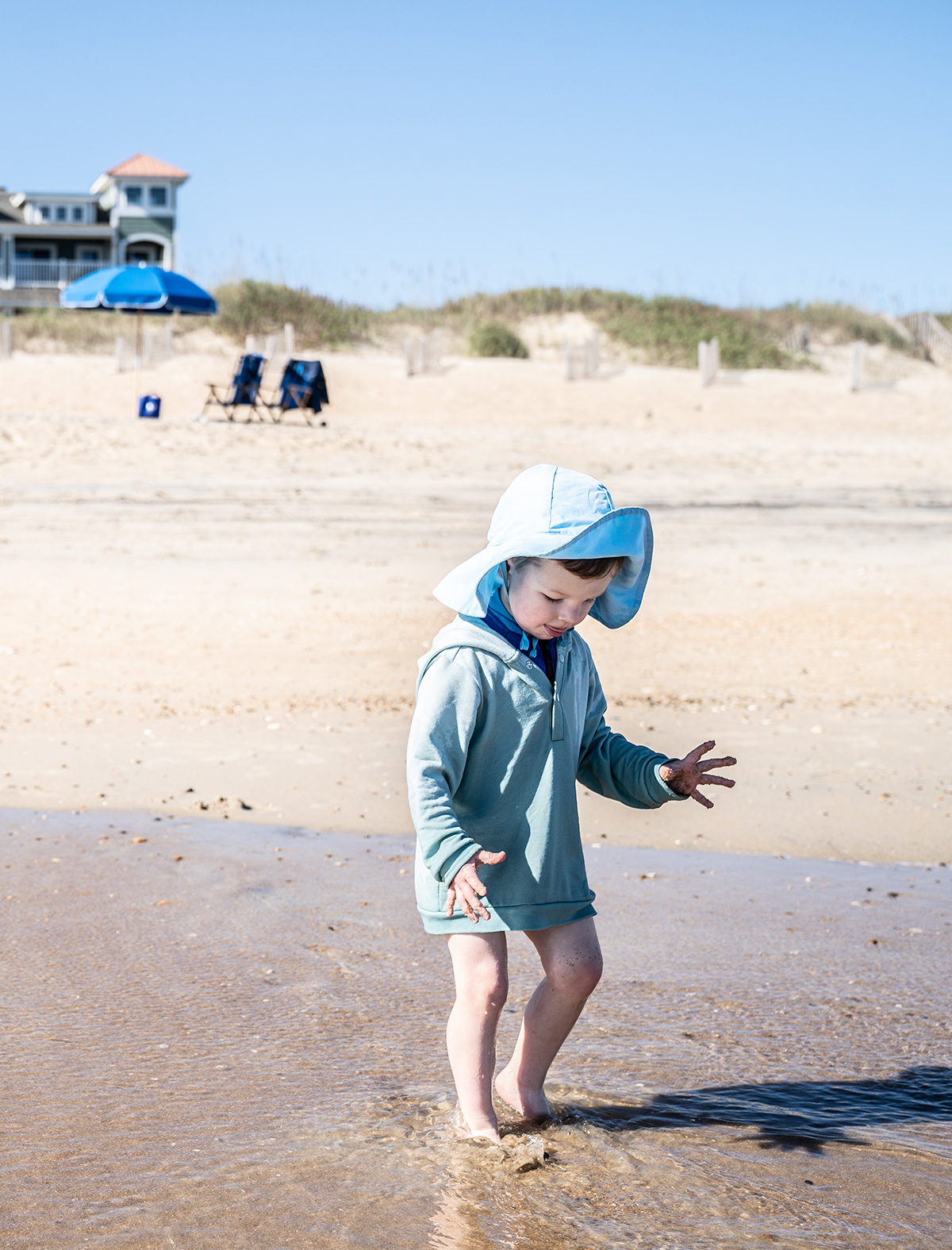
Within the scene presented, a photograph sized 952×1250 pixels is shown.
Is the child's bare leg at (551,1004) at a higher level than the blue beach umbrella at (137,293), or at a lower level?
lower

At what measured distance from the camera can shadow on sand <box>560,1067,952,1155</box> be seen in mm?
2516

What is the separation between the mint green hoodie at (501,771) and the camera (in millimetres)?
2297

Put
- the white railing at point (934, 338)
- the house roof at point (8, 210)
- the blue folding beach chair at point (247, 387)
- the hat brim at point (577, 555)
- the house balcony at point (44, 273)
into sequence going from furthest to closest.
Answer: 1. the house roof at point (8, 210)
2. the house balcony at point (44, 273)
3. the white railing at point (934, 338)
4. the blue folding beach chair at point (247, 387)
5. the hat brim at point (577, 555)

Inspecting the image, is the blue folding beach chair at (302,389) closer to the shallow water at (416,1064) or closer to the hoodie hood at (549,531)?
the shallow water at (416,1064)

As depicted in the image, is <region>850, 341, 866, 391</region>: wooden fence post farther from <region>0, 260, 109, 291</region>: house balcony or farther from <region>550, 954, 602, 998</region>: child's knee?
<region>0, 260, 109, 291</region>: house balcony

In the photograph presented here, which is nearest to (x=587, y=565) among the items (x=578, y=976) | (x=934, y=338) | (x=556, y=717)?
(x=556, y=717)

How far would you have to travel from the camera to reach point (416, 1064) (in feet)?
9.10

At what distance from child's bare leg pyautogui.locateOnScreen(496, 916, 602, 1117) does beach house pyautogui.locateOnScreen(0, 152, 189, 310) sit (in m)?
50.3

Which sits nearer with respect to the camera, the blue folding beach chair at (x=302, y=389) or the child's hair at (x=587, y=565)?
the child's hair at (x=587, y=565)

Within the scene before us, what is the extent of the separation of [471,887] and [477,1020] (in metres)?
0.34

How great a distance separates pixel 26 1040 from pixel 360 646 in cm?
504

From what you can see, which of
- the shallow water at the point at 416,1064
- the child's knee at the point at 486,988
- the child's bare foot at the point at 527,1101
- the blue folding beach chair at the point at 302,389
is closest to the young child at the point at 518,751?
the child's knee at the point at 486,988

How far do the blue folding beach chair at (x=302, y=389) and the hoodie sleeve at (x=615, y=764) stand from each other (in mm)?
17031

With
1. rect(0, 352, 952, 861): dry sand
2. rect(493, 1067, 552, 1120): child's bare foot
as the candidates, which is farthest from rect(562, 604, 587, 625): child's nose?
rect(0, 352, 952, 861): dry sand
